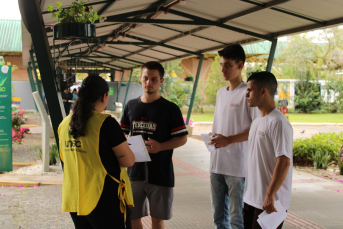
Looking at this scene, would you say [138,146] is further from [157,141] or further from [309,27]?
[309,27]

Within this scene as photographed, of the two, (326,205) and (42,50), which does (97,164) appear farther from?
(326,205)

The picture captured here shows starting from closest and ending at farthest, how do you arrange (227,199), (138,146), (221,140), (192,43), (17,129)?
(138,146), (221,140), (227,199), (192,43), (17,129)

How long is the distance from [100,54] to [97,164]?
17.0 meters

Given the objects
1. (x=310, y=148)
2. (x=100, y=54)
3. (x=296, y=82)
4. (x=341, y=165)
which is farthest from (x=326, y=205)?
(x=296, y=82)

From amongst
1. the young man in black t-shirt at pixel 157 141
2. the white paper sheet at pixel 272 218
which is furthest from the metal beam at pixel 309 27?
the white paper sheet at pixel 272 218

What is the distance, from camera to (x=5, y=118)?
7.55m

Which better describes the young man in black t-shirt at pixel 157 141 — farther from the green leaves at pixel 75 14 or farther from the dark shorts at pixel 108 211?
the green leaves at pixel 75 14

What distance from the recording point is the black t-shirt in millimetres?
3020

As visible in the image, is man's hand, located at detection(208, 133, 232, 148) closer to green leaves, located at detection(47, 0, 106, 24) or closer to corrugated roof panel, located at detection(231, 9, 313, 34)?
green leaves, located at detection(47, 0, 106, 24)

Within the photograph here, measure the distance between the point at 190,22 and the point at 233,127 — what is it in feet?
19.2

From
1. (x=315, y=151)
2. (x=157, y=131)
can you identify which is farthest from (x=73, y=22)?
(x=315, y=151)

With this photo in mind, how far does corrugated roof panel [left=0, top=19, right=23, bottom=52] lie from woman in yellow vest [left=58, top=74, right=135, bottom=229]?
2673 centimetres

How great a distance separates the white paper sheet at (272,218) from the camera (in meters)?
2.33

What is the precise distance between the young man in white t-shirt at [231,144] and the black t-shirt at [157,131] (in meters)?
0.39
